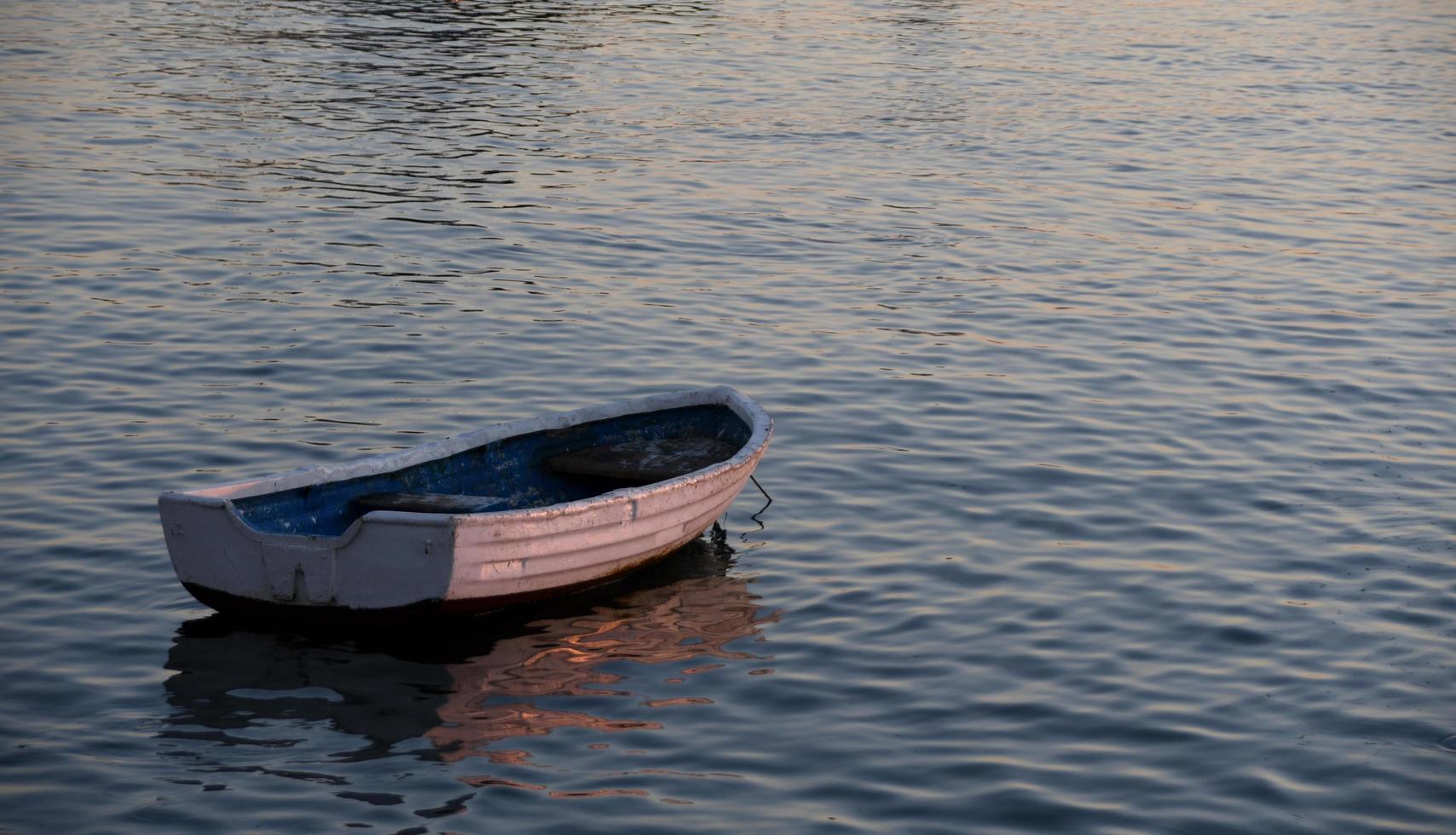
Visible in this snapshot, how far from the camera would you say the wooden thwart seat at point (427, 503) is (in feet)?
36.3

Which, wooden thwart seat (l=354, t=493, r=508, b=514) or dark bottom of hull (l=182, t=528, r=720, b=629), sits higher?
wooden thwart seat (l=354, t=493, r=508, b=514)

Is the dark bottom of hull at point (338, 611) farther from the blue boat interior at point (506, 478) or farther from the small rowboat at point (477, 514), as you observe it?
the blue boat interior at point (506, 478)

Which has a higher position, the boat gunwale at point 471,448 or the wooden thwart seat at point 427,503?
the boat gunwale at point 471,448

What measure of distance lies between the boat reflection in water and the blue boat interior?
32.0 inches

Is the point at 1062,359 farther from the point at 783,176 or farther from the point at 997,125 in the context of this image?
the point at 997,125

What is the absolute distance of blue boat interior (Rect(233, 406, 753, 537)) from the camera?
1109 cm

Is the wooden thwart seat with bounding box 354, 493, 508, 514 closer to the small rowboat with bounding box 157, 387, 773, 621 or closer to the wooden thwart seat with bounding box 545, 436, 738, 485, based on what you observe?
the small rowboat with bounding box 157, 387, 773, 621

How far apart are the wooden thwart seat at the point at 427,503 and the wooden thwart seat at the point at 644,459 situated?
1004 mm

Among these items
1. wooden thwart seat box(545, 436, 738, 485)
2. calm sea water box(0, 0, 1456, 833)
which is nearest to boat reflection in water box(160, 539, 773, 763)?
calm sea water box(0, 0, 1456, 833)

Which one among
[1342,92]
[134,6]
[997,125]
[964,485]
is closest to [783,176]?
[997,125]

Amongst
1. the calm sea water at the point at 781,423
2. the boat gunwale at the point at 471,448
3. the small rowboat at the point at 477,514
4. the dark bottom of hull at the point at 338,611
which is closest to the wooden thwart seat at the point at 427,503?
the small rowboat at the point at 477,514

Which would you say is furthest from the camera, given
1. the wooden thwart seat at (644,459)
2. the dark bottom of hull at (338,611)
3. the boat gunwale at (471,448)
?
the wooden thwart seat at (644,459)

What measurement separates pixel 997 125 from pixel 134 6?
20005 mm

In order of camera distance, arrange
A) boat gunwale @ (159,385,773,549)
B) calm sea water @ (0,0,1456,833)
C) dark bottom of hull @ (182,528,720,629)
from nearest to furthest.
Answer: calm sea water @ (0,0,1456,833) < boat gunwale @ (159,385,773,549) < dark bottom of hull @ (182,528,720,629)
